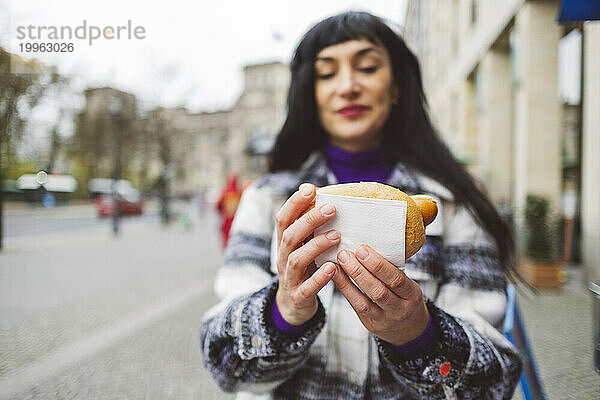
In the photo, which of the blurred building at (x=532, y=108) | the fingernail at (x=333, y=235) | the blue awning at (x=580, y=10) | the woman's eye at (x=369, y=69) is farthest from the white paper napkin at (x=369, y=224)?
the blurred building at (x=532, y=108)

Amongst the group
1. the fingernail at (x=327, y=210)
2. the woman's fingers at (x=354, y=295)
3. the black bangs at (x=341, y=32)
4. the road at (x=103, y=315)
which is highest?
the black bangs at (x=341, y=32)

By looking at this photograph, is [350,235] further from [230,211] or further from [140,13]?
[230,211]

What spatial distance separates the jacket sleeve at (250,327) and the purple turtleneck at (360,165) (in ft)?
1.18

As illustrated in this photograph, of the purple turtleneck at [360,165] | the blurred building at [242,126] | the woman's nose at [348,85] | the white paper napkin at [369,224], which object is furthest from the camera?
the blurred building at [242,126]

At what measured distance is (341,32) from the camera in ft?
4.83

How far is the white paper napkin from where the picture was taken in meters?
0.80

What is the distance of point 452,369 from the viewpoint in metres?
1.12

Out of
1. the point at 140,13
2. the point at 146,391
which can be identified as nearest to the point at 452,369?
the point at 146,391

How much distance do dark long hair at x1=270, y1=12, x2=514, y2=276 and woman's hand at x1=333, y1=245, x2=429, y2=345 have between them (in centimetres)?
66

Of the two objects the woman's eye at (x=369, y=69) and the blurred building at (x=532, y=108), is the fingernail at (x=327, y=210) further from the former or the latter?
the blurred building at (x=532, y=108)

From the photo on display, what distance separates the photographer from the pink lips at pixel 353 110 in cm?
144

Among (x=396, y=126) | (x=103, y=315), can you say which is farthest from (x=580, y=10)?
(x=103, y=315)

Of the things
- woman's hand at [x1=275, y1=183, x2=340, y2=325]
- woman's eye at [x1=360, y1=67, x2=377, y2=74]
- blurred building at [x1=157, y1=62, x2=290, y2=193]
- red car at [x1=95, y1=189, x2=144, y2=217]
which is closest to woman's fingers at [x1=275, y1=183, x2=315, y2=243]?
woman's hand at [x1=275, y1=183, x2=340, y2=325]

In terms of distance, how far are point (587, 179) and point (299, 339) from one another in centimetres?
642
